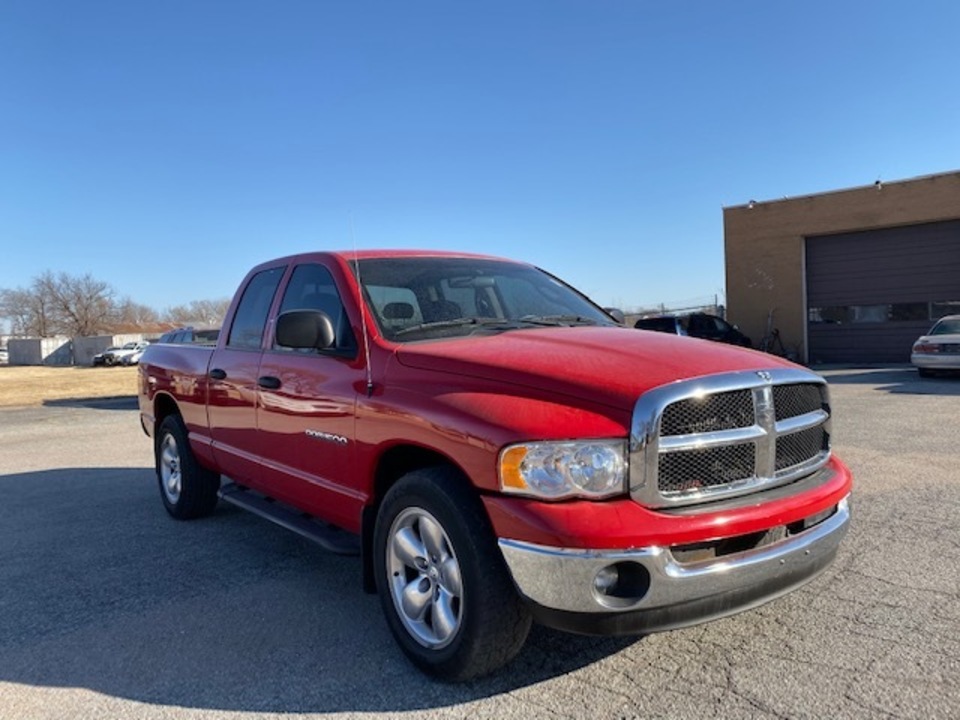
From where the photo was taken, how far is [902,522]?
16.8 ft

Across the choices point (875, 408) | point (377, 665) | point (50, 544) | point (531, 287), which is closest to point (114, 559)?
point (50, 544)

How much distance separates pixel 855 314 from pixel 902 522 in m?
19.9

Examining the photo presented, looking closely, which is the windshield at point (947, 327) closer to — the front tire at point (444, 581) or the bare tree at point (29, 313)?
the front tire at point (444, 581)

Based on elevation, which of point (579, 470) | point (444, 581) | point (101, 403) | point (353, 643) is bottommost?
point (101, 403)

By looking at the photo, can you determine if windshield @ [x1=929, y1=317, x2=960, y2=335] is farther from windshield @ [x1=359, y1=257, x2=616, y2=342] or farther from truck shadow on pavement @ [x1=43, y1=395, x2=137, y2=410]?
truck shadow on pavement @ [x1=43, y1=395, x2=137, y2=410]

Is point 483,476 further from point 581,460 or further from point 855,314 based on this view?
point 855,314

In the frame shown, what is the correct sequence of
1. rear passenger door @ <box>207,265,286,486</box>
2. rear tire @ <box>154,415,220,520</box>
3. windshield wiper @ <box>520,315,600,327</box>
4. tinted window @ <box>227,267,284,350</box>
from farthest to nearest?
rear tire @ <box>154,415,220,520</box> < tinted window @ <box>227,267,284,350</box> < rear passenger door @ <box>207,265,286,486</box> < windshield wiper @ <box>520,315,600,327</box>

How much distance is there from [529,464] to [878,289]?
23101 mm

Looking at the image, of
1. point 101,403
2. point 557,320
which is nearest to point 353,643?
point 557,320

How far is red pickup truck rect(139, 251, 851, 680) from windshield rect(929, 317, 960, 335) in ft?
52.8

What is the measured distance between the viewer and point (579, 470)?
2654mm

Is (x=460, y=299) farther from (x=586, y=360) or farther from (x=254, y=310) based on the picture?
(x=254, y=310)

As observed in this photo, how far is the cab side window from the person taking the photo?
3828 millimetres

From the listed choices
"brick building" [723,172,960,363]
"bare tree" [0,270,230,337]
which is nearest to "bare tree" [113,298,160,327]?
"bare tree" [0,270,230,337]
